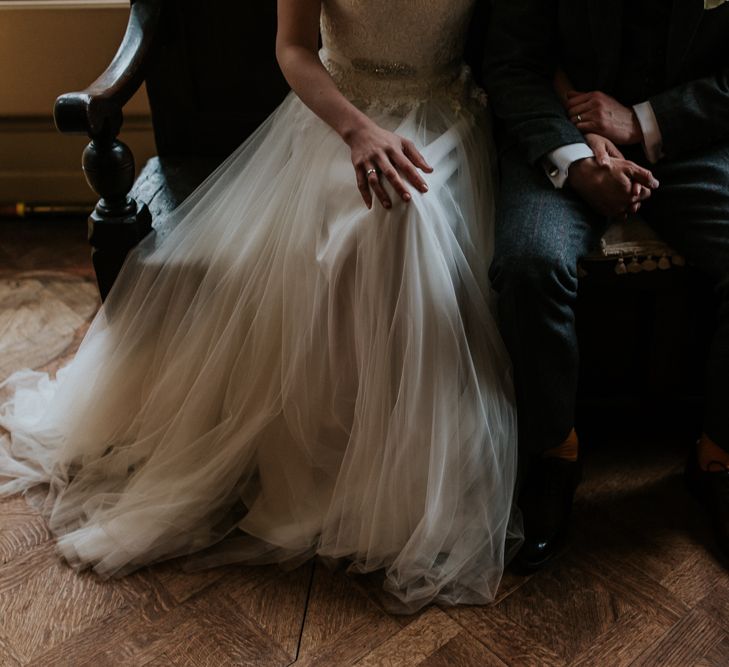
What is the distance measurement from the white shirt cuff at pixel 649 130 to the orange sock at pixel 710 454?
493 mm

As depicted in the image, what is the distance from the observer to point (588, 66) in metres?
1.61

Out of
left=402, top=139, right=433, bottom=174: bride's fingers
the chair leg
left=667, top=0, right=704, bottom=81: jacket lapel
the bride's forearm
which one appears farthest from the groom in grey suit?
the chair leg

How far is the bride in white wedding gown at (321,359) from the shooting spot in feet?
4.68

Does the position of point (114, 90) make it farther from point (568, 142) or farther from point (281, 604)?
point (281, 604)

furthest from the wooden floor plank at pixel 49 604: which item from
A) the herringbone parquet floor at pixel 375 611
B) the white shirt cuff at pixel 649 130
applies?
the white shirt cuff at pixel 649 130

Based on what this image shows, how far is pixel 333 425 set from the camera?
5.01 ft

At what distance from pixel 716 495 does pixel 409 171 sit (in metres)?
0.75

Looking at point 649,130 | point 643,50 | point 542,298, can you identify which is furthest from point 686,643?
point 643,50

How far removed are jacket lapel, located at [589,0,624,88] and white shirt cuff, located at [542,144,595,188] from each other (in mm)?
161

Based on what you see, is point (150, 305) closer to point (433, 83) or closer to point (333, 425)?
point (333, 425)

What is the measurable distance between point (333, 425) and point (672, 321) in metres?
0.60

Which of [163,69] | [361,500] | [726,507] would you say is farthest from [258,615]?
[163,69]

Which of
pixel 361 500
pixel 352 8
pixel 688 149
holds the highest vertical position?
pixel 352 8

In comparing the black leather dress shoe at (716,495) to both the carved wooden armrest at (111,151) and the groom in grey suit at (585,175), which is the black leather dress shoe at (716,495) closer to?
the groom in grey suit at (585,175)
